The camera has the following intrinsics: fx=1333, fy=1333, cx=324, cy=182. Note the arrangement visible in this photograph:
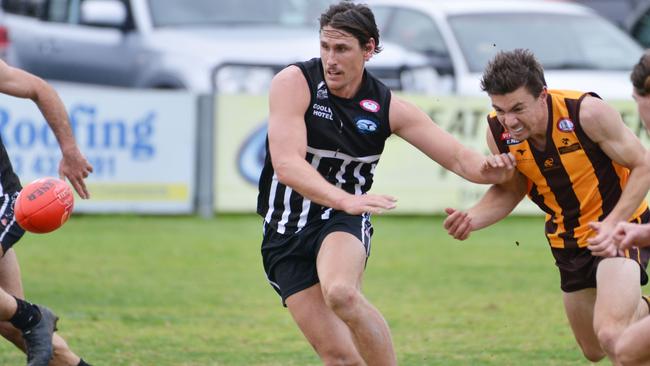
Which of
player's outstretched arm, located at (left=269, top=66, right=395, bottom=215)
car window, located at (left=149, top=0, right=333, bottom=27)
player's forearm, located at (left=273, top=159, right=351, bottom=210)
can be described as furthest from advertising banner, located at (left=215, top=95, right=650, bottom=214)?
player's forearm, located at (left=273, top=159, right=351, bottom=210)

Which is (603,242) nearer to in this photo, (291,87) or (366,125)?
(366,125)

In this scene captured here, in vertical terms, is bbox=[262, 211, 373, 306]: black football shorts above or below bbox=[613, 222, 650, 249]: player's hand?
below

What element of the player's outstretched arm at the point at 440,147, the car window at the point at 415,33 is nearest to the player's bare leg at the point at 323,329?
the player's outstretched arm at the point at 440,147

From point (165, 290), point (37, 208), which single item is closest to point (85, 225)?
point (165, 290)

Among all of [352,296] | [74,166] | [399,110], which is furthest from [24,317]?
[399,110]

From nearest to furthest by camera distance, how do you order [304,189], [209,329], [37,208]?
1. [304,189]
2. [37,208]
3. [209,329]

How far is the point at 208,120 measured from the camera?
14.3 meters

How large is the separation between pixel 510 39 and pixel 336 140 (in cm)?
889

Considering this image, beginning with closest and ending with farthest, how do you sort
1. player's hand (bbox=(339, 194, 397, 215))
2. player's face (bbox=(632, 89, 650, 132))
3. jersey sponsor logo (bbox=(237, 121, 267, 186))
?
player's hand (bbox=(339, 194, 397, 215)) → player's face (bbox=(632, 89, 650, 132)) → jersey sponsor logo (bbox=(237, 121, 267, 186))

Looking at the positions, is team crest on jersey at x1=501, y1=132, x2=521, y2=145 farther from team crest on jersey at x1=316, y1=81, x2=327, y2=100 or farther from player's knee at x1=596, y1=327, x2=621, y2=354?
player's knee at x1=596, y1=327, x2=621, y2=354

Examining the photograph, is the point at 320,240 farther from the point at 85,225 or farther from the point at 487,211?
the point at 85,225

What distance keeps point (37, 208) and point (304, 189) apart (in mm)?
1377

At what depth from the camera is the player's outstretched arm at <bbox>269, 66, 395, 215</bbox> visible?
5.97 meters

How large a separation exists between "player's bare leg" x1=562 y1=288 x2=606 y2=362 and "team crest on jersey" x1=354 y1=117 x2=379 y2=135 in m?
1.30
